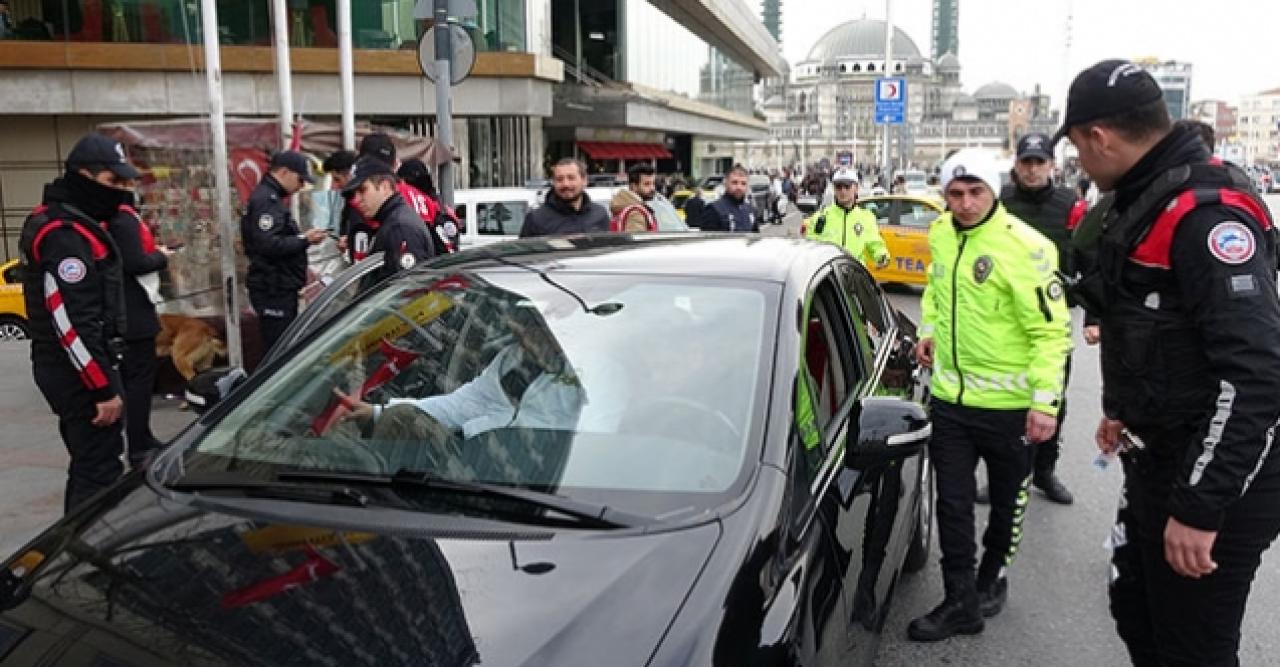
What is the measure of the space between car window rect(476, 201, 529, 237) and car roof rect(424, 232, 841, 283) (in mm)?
9125

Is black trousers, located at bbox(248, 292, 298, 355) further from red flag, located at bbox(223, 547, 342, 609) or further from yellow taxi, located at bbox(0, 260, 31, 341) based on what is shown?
yellow taxi, located at bbox(0, 260, 31, 341)

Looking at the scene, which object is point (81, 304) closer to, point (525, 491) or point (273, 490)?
point (273, 490)

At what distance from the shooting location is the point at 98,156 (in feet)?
14.1

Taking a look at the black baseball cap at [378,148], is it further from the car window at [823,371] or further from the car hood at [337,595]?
the car hood at [337,595]

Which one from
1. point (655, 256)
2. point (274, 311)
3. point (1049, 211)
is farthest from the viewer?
point (274, 311)

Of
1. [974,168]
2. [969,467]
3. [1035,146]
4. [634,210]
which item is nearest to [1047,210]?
[1035,146]

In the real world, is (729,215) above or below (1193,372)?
above

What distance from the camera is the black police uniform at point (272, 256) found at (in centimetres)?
647

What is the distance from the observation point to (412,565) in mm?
2006

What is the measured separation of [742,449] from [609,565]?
0.52 m

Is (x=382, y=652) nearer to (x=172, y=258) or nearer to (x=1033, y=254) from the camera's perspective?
(x=1033, y=254)

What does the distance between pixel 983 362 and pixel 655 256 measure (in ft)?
4.66

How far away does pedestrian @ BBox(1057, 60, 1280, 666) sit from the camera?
7.42 ft

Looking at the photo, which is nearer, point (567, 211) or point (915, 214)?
point (567, 211)
